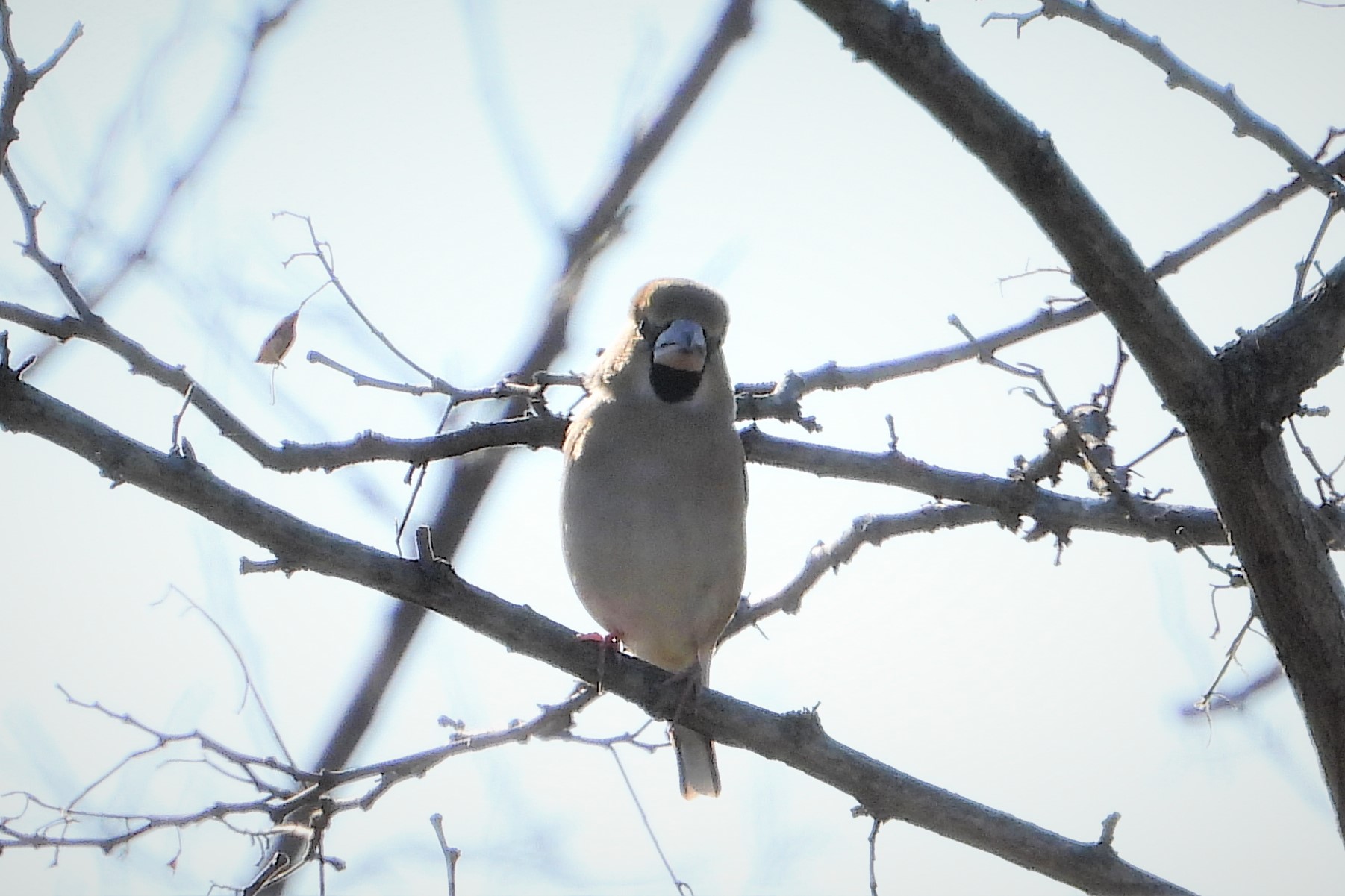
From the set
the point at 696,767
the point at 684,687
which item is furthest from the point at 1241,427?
the point at 696,767

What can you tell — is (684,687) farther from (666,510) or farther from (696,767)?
(696,767)

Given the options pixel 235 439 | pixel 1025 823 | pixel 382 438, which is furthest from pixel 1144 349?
pixel 235 439

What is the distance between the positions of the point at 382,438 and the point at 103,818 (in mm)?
1236

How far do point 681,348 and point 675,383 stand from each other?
0.14 m

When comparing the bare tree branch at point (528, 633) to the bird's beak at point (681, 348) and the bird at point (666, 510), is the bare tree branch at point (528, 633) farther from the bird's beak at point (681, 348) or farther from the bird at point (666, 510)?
the bird's beak at point (681, 348)

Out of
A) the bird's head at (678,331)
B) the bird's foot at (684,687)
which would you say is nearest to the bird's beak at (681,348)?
the bird's head at (678,331)

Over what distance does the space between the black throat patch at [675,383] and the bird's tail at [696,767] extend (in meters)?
Result: 1.15

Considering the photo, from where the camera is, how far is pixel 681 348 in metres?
3.96

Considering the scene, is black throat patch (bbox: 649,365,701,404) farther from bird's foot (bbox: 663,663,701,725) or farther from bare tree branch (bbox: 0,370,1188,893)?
bare tree branch (bbox: 0,370,1188,893)

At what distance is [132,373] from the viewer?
272 cm

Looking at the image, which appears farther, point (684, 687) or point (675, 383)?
point (675, 383)

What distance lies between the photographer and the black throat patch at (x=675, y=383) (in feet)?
13.2

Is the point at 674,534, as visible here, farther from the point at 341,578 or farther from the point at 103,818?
the point at 103,818

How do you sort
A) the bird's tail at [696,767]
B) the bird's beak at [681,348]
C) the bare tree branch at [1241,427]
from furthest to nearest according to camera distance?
the bird's tail at [696,767] < the bird's beak at [681,348] < the bare tree branch at [1241,427]
